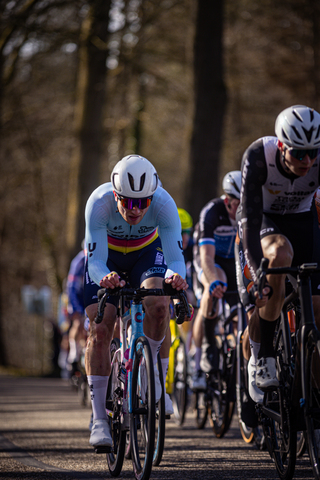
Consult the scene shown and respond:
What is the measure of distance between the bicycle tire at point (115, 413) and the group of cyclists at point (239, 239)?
5cm

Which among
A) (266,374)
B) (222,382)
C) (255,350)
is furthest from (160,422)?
(222,382)

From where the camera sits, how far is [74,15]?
14.7 meters

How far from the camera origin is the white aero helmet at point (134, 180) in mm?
4492

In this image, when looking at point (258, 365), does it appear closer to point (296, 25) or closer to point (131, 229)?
point (131, 229)

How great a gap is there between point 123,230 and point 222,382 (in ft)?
7.07

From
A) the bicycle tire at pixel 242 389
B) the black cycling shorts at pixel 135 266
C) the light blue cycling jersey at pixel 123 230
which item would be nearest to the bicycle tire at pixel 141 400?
the light blue cycling jersey at pixel 123 230

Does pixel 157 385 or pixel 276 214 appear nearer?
pixel 157 385

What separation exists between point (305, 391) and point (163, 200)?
1900mm

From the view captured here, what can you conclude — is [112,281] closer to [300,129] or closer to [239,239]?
[239,239]

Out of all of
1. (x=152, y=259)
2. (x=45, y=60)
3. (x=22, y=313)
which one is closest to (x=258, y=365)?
(x=152, y=259)

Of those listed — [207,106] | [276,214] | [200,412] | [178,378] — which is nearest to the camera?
[276,214]

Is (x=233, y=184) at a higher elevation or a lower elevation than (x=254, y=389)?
higher

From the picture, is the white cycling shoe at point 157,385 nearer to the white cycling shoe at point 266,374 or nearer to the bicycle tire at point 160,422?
the bicycle tire at point 160,422

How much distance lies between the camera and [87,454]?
541 centimetres
